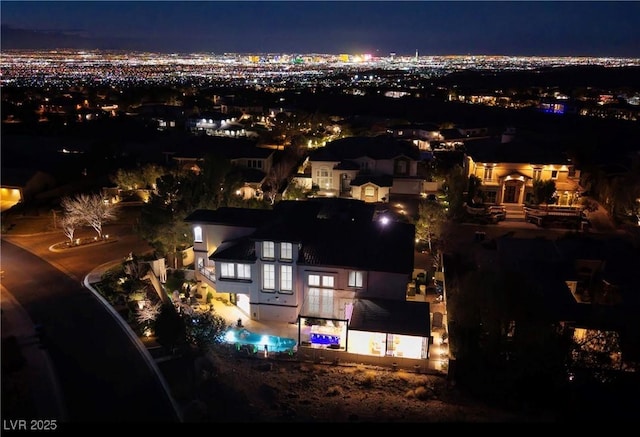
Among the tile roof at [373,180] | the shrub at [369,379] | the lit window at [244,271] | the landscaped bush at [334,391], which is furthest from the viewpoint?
the tile roof at [373,180]

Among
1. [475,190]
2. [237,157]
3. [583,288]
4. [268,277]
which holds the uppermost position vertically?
[237,157]

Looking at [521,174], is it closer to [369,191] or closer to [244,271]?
[369,191]

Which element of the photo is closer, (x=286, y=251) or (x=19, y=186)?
(x=286, y=251)

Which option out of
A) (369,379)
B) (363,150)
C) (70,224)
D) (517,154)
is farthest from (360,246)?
(517,154)

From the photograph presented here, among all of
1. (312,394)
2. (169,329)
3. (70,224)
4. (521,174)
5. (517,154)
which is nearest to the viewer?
(312,394)

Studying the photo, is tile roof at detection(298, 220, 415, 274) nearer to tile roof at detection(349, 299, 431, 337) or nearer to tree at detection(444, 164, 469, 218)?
tile roof at detection(349, 299, 431, 337)

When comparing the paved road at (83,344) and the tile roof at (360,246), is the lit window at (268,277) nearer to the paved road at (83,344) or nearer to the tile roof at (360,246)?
the tile roof at (360,246)

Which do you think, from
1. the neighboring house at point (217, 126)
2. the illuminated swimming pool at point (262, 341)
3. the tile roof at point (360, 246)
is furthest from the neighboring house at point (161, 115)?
the illuminated swimming pool at point (262, 341)
